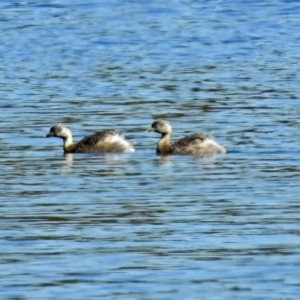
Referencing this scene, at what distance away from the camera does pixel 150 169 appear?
19891mm

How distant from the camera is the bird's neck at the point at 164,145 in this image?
861 inches

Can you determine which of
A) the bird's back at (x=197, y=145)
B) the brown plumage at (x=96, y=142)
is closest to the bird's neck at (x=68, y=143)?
the brown plumage at (x=96, y=142)

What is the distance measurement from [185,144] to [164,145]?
1.15 ft

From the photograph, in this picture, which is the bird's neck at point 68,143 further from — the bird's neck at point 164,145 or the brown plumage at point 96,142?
the bird's neck at point 164,145

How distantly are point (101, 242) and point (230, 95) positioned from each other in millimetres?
13238

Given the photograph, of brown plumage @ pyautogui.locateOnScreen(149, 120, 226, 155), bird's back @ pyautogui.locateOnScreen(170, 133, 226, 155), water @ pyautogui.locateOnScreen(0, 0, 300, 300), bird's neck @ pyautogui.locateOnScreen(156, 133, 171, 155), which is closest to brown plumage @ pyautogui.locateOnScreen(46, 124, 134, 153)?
water @ pyautogui.locateOnScreen(0, 0, 300, 300)

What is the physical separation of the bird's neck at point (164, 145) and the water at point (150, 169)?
279 millimetres

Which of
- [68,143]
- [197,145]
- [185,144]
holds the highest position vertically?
[197,145]

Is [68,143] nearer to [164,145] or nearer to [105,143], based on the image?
[105,143]

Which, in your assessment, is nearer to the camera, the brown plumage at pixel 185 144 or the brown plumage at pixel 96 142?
the brown plumage at pixel 185 144

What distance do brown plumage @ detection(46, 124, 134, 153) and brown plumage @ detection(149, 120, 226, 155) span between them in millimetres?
482

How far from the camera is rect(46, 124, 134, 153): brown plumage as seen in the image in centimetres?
2173

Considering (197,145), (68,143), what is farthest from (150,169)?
(68,143)

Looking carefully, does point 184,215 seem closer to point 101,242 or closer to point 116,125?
point 101,242
